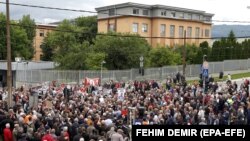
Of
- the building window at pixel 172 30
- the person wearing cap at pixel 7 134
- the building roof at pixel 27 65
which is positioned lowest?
the person wearing cap at pixel 7 134

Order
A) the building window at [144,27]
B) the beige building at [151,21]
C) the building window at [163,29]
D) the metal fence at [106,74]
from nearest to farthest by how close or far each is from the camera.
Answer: the metal fence at [106,74]
the beige building at [151,21]
the building window at [144,27]
the building window at [163,29]

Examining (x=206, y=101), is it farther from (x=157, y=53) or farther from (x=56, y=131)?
(x=157, y=53)

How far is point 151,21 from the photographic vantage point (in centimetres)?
7856

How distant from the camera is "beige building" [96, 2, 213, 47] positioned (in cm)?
7453

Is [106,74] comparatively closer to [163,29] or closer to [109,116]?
[109,116]

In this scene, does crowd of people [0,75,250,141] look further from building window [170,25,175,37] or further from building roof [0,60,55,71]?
building window [170,25,175,37]

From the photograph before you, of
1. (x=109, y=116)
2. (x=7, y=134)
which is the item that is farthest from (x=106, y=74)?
(x=7, y=134)

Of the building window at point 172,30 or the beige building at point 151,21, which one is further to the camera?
the building window at point 172,30

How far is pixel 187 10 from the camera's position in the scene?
272 feet

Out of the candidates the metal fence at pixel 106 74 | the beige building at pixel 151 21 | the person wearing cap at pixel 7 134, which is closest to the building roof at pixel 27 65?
the metal fence at pixel 106 74

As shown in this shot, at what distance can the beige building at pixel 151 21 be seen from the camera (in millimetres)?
74525

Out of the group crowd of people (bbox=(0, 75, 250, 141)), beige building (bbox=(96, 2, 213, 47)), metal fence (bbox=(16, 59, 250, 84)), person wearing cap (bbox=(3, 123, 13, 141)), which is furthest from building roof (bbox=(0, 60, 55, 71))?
person wearing cap (bbox=(3, 123, 13, 141))

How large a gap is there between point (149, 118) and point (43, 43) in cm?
6885

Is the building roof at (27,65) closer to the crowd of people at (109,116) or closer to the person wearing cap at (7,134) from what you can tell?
the crowd of people at (109,116)
